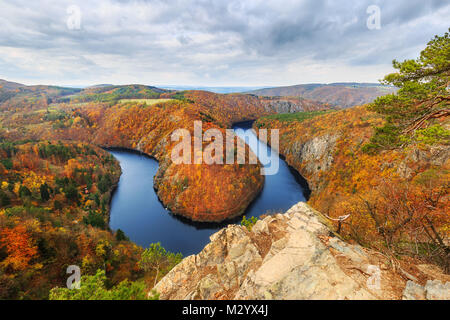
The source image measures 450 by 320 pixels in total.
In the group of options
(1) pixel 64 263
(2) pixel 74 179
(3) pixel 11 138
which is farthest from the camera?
(3) pixel 11 138

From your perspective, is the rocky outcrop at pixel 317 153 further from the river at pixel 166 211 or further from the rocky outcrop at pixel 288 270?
the rocky outcrop at pixel 288 270

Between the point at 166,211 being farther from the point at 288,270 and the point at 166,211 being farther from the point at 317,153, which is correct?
the point at 317,153

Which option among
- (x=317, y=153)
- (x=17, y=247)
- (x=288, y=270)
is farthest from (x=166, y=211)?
(x=317, y=153)

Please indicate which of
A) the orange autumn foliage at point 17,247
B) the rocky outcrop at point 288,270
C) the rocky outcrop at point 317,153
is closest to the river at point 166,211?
the rocky outcrop at point 317,153

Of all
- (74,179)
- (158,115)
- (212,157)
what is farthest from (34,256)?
(158,115)

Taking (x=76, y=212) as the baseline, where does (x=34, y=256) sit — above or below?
above

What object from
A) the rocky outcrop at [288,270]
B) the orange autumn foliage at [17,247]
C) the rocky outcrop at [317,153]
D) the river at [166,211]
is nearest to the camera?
the rocky outcrop at [288,270]
